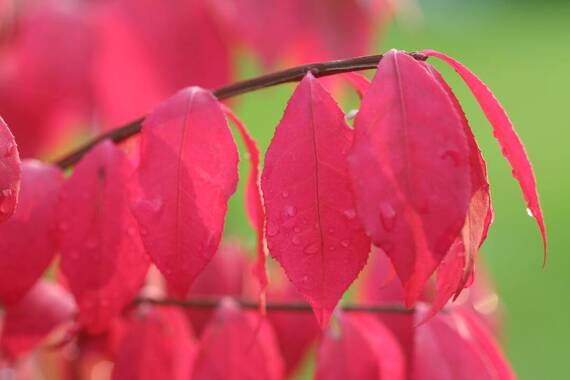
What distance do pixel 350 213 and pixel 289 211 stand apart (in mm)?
40

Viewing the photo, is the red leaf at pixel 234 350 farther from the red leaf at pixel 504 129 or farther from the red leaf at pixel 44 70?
the red leaf at pixel 44 70

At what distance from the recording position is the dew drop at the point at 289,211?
2.09ft

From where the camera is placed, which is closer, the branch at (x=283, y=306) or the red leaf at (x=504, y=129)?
the red leaf at (x=504, y=129)

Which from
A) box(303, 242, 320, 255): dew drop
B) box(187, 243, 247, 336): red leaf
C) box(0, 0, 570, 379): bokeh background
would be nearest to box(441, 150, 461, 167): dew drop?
box(303, 242, 320, 255): dew drop

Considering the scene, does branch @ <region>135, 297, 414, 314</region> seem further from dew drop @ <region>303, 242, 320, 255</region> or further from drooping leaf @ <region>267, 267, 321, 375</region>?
dew drop @ <region>303, 242, 320, 255</region>

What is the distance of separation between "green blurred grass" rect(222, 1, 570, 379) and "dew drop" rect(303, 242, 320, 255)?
1.35m

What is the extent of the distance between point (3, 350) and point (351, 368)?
354mm

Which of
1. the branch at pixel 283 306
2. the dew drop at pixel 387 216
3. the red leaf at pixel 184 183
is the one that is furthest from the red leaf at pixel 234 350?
the dew drop at pixel 387 216

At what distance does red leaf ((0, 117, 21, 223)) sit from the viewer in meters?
0.63

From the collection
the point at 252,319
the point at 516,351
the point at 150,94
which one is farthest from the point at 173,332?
the point at 516,351

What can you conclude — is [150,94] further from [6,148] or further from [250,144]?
[6,148]

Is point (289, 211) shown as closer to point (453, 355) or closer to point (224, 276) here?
point (453, 355)

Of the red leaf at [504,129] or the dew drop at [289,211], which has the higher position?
the red leaf at [504,129]

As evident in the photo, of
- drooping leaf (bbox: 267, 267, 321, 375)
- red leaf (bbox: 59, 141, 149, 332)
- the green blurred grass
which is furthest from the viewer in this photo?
the green blurred grass
